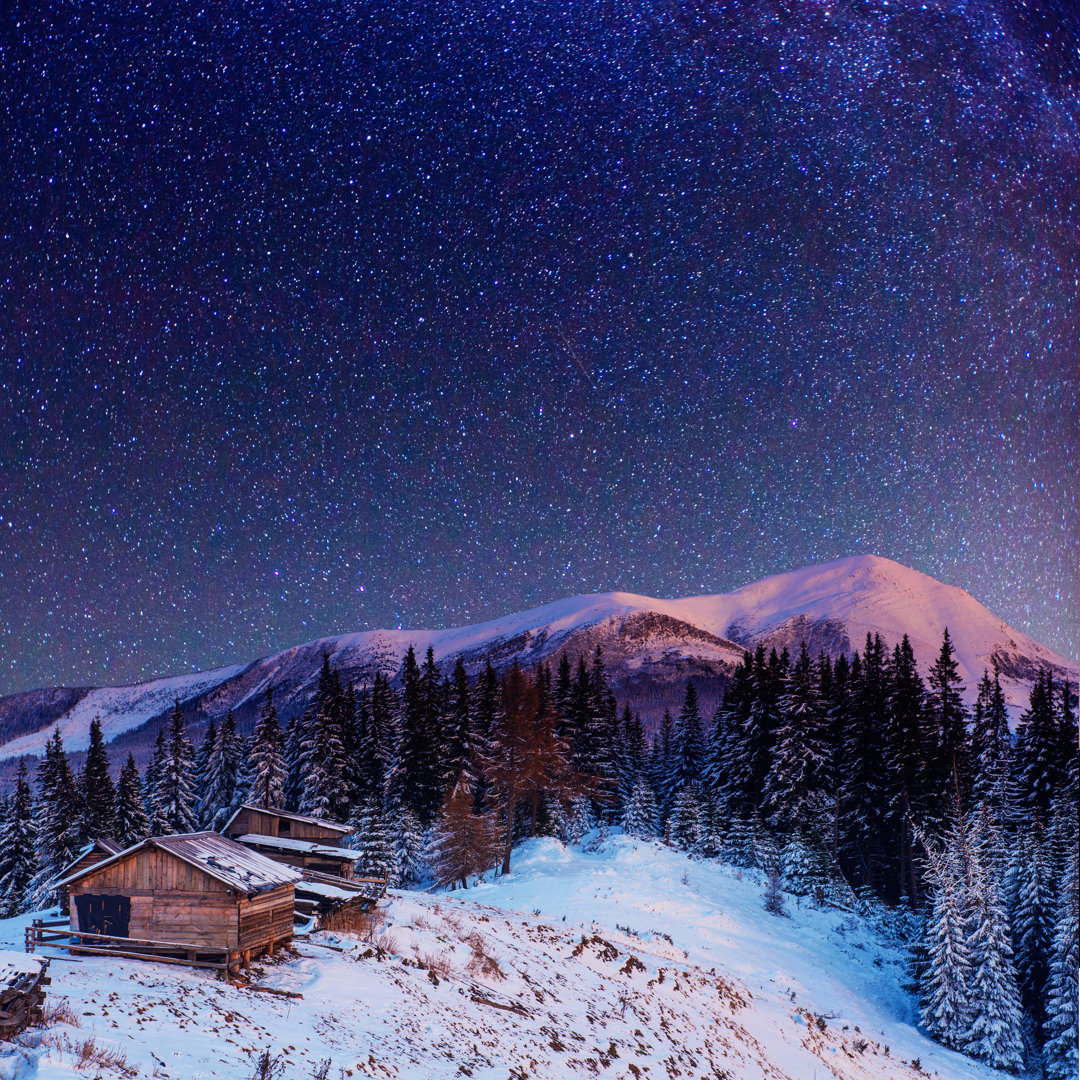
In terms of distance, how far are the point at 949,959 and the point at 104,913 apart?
34077 millimetres

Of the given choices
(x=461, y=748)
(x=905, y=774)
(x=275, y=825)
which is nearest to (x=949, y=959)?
(x=905, y=774)

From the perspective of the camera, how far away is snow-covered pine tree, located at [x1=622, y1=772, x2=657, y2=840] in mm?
62562

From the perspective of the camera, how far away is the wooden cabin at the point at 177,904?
23.7 m

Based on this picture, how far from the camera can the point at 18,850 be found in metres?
54.9

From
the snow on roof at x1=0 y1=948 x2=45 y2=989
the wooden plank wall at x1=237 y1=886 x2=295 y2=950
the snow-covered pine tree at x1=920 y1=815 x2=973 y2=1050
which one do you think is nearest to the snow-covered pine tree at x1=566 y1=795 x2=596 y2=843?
the snow-covered pine tree at x1=920 y1=815 x2=973 y2=1050

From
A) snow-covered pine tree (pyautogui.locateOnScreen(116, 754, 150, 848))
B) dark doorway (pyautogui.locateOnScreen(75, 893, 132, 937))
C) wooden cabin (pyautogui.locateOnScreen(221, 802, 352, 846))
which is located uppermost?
dark doorway (pyautogui.locateOnScreen(75, 893, 132, 937))

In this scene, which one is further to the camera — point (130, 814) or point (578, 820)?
point (578, 820)

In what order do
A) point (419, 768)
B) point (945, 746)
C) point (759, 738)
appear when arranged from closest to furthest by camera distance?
point (945, 746) → point (419, 768) → point (759, 738)

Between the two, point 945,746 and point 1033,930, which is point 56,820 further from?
point 945,746

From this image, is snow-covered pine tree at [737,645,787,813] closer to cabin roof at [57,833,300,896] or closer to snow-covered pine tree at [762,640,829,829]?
snow-covered pine tree at [762,640,829,829]

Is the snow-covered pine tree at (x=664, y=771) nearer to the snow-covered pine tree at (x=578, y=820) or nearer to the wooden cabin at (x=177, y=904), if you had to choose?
the snow-covered pine tree at (x=578, y=820)

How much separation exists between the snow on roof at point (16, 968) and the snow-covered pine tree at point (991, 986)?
3504 centimetres

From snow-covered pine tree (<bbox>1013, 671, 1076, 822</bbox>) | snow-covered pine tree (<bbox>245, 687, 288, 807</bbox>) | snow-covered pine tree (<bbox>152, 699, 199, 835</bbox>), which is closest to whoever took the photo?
snow-covered pine tree (<bbox>1013, 671, 1076, 822</bbox>)

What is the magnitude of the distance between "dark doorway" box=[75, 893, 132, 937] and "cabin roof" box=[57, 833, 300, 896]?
2.73ft
